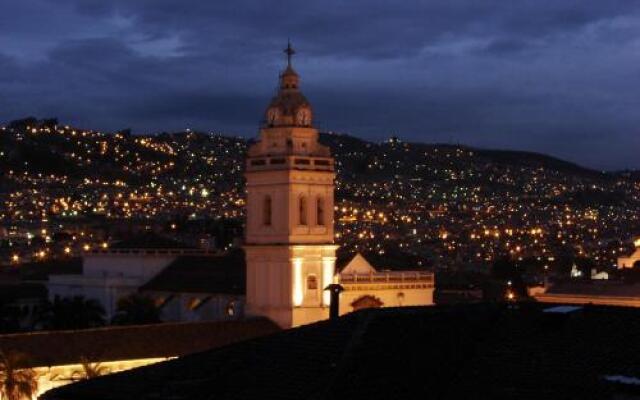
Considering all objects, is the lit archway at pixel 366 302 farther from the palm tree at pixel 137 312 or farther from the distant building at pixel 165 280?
the palm tree at pixel 137 312

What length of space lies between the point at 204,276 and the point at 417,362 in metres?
40.4

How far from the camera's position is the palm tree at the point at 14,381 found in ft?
126

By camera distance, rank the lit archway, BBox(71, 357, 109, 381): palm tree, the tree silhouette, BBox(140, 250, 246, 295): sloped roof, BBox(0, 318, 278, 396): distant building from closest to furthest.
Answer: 1. BBox(71, 357, 109, 381): palm tree
2. BBox(0, 318, 278, 396): distant building
3. the lit archway
4. the tree silhouette
5. BBox(140, 250, 246, 295): sloped roof

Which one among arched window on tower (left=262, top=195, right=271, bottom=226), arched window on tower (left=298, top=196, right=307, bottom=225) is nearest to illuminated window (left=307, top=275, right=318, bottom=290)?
arched window on tower (left=298, top=196, right=307, bottom=225)

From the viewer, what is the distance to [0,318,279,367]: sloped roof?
1713 inches

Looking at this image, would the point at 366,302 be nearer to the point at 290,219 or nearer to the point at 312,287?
the point at 312,287

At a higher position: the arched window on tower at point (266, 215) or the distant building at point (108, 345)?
the arched window on tower at point (266, 215)

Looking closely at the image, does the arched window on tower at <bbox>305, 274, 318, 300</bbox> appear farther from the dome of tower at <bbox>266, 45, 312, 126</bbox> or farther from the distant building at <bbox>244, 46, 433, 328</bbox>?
the dome of tower at <bbox>266, 45, 312, 126</bbox>

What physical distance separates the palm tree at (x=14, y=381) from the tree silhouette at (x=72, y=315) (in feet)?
48.0

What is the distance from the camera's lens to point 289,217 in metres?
52.5

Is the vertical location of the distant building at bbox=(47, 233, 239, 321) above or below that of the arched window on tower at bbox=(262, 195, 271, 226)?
below

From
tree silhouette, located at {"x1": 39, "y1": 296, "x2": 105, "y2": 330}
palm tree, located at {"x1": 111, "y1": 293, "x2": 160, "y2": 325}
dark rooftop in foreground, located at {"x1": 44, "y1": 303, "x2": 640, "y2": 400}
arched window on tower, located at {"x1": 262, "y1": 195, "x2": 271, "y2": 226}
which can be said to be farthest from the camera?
palm tree, located at {"x1": 111, "y1": 293, "x2": 160, "y2": 325}

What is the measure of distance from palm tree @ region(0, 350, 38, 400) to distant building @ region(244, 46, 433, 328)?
555 inches

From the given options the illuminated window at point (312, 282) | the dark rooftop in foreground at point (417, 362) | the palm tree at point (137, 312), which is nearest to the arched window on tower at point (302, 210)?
the illuminated window at point (312, 282)
